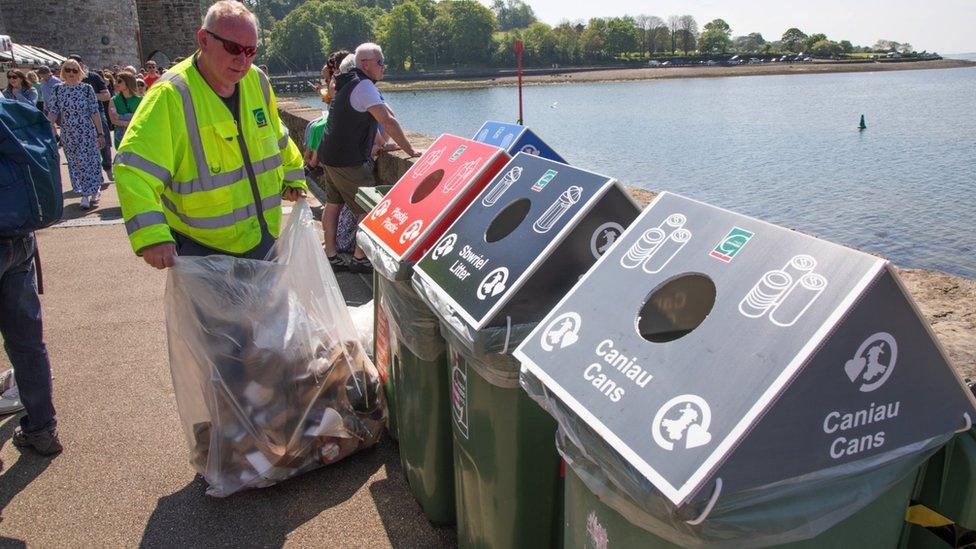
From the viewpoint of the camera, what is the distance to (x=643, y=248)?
173cm

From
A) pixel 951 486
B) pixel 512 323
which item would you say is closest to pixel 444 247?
pixel 512 323

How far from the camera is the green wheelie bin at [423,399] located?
2607 mm

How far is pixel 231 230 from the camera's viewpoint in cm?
314

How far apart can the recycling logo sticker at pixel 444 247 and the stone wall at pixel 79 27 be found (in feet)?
97.8

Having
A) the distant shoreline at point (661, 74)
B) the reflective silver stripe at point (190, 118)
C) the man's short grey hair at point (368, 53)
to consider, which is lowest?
the distant shoreline at point (661, 74)

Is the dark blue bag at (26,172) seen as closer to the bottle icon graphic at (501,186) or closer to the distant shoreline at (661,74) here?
the bottle icon graphic at (501,186)

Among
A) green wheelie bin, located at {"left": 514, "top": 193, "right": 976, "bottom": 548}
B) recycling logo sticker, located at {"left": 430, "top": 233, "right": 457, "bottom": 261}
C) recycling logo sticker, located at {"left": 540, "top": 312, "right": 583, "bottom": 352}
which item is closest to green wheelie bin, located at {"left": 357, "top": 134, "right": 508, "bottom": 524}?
recycling logo sticker, located at {"left": 430, "top": 233, "right": 457, "bottom": 261}

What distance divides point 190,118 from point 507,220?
136cm

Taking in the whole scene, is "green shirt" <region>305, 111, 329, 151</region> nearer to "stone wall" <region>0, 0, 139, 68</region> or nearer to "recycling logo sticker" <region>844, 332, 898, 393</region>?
"recycling logo sticker" <region>844, 332, 898, 393</region>

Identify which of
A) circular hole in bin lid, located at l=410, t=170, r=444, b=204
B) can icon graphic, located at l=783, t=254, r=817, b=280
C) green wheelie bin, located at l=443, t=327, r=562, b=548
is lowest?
green wheelie bin, located at l=443, t=327, r=562, b=548

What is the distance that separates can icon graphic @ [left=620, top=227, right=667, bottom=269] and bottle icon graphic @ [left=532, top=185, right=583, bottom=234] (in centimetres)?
41

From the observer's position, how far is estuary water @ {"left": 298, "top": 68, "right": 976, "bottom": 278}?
1697 centimetres

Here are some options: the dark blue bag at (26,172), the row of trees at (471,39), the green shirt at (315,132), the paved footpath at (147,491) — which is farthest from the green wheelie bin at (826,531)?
the row of trees at (471,39)

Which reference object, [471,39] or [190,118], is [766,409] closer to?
[190,118]
